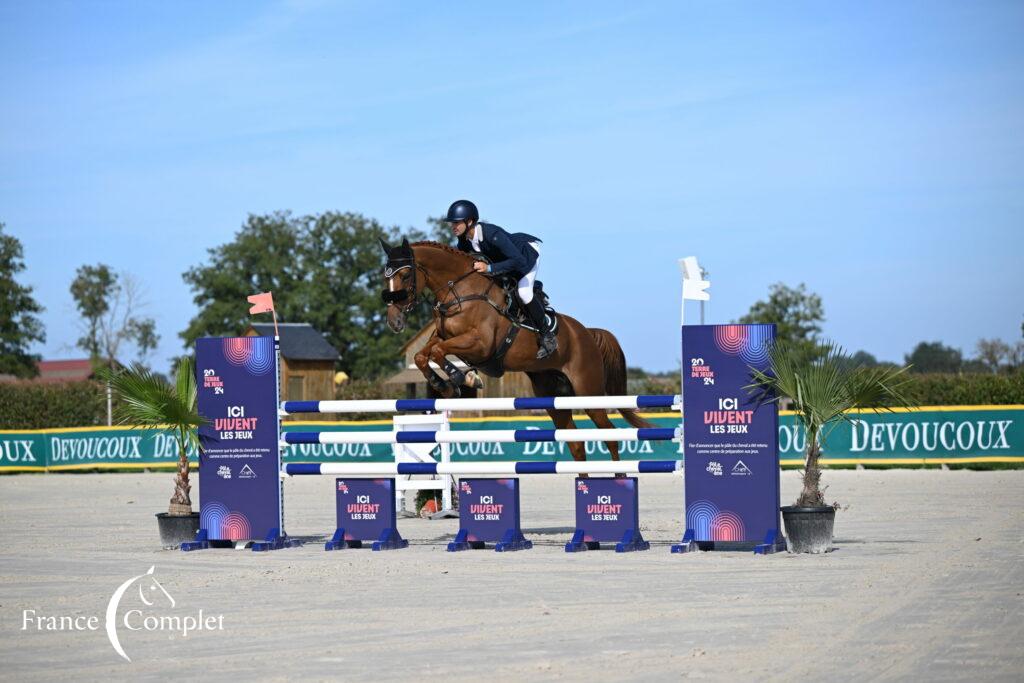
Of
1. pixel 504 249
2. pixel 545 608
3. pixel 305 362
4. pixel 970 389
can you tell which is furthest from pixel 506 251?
pixel 305 362

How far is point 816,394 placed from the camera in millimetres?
9273

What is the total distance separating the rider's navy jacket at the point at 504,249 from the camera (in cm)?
1045

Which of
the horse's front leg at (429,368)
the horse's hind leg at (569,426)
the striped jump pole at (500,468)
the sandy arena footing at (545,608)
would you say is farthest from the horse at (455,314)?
the sandy arena footing at (545,608)

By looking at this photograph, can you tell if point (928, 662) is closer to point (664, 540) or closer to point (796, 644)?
point (796, 644)

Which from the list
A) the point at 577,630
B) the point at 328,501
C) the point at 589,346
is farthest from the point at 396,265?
the point at 328,501

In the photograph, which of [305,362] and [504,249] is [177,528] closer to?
[504,249]

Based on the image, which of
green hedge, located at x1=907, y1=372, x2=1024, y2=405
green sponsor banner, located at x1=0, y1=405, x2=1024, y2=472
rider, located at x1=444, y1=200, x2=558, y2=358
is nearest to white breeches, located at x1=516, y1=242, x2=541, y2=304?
rider, located at x1=444, y1=200, x2=558, y2=358

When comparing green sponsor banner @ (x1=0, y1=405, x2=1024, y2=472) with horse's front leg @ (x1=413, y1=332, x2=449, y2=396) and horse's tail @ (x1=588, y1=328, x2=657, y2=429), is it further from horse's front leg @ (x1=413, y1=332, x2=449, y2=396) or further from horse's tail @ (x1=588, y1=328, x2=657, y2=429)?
horse's front leg @ (x1=413, y1=332, x2=449, y2=396)

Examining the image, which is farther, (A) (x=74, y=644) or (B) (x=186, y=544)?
(B) (x=186, y=544)

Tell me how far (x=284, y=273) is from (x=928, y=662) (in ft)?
199

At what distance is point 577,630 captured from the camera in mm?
6250

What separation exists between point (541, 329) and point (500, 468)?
4.34 ft

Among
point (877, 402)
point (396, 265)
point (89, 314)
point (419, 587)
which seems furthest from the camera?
point (89, 314)

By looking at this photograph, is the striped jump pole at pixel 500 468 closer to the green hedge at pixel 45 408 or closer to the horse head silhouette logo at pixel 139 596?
the horse head silhouette logo at pixel 139 596
